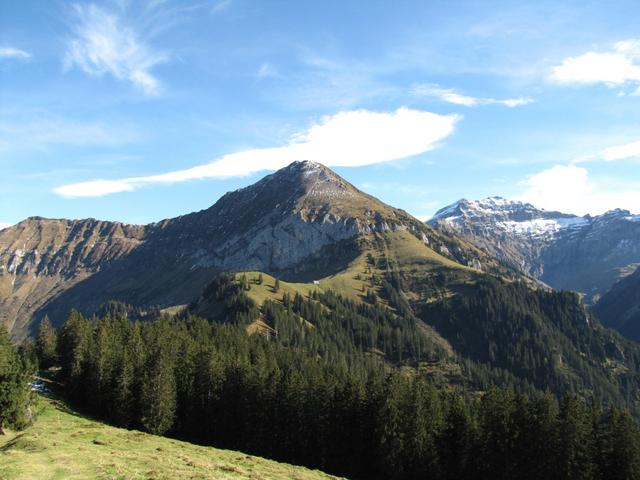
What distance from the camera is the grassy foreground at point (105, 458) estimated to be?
37.8 meters

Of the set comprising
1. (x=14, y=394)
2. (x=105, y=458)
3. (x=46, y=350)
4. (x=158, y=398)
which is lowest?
(x=158, y=398)

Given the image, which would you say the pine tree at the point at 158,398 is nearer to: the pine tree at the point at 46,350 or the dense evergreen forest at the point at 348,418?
the dense evergreen forest at the point at 348,418

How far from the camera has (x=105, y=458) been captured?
43.3 meters

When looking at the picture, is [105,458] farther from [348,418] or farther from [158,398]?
[348,418]

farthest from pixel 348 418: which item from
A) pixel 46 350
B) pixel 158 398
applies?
pixel 46 350

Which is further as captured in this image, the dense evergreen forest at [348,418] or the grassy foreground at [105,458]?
the dense evergreen forest at [348,418]

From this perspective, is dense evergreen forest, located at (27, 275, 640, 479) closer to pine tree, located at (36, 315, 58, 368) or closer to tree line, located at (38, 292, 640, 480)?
tree line, located at (38, 292, 640, 480)

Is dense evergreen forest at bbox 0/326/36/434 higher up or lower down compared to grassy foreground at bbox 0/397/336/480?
higher up

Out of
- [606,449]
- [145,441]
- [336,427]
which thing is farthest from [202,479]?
[606,449]

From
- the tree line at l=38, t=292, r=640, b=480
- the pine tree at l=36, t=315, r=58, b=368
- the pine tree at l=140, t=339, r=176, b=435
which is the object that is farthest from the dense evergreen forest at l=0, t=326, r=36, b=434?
the pine tree at l=36, t=315, r=58, b=368

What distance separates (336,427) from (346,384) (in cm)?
692

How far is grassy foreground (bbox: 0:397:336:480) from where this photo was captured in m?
37.8

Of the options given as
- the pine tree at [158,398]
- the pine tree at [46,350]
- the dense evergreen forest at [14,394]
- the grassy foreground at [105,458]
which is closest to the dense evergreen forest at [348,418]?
the pine tree at [158,398]

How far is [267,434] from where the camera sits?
3314 inches
